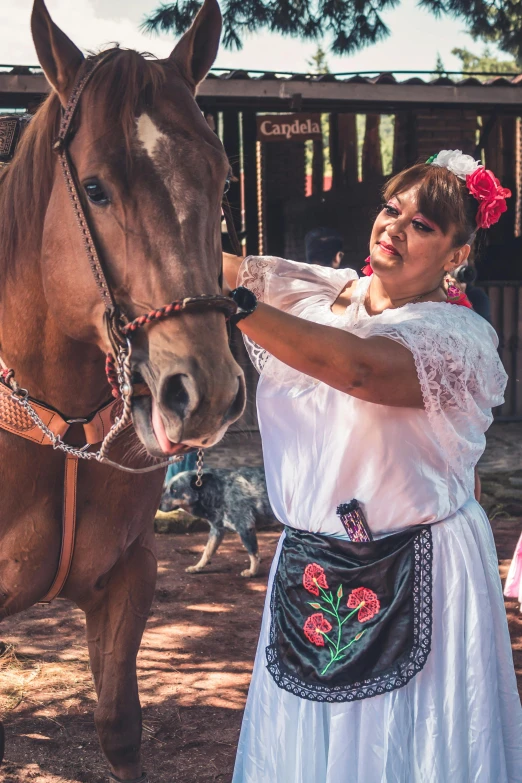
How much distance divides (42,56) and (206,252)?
62 cm

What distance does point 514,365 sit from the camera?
9672 mm

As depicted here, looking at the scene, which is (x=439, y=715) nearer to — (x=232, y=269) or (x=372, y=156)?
(x=232, y=269)

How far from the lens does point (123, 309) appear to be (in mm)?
1755

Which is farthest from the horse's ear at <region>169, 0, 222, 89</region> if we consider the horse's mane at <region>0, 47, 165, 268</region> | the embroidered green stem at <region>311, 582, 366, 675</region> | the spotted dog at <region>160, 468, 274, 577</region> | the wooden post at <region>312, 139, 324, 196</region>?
the wooden post at <region>312, 139, 324, 196</region>

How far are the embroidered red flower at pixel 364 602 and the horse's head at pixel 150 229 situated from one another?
795 mm

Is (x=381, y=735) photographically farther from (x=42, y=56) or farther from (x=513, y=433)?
(x=513, y=433)

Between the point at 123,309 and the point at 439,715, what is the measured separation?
1360 millimetres

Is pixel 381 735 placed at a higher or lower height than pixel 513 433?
higher

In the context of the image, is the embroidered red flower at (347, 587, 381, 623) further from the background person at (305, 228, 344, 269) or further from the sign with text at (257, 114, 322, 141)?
the sign with text at (257, 114, 322, 141)

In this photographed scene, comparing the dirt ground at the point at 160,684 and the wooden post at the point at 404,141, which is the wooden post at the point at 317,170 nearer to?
the wooden post at the point at 404,141

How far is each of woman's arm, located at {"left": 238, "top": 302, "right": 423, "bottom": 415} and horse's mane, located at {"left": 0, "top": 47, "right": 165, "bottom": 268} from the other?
49 centimetres

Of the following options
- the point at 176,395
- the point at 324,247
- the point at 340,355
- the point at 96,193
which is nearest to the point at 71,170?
the point at 96,193

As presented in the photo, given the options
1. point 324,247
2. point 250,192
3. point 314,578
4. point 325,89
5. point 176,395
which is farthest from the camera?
point 250,192

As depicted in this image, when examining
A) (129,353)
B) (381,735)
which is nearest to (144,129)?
(129,353)
